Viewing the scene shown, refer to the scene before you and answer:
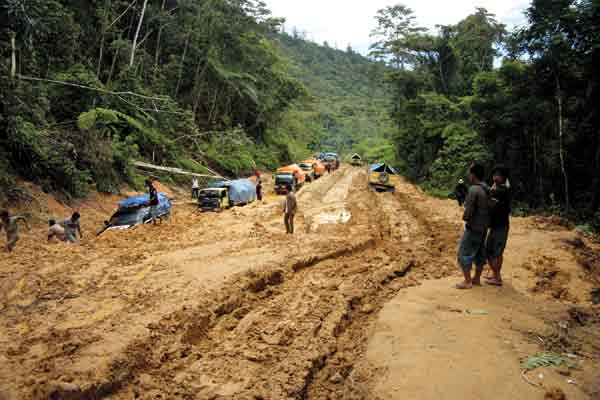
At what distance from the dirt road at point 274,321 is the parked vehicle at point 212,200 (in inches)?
293

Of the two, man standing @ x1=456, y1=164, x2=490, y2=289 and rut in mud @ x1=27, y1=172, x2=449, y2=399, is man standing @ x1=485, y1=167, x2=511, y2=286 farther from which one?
rut in mud @ x1=27, y1=172, x2=449, y2=399

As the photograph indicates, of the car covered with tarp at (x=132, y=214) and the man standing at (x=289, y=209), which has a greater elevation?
the man standing at (x=289, y=209)

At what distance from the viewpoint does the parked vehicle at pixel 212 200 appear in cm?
1736

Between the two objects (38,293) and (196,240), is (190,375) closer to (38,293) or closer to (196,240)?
(38,293)

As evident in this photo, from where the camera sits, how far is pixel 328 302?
20.0ft

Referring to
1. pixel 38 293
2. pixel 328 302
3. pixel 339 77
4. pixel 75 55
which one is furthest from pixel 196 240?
pixel 339 77

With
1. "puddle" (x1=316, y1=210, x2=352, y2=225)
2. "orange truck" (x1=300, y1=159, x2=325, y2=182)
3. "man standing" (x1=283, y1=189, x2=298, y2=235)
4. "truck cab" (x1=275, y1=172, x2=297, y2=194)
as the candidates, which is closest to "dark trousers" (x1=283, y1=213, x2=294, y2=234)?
"man standing" (x1=283, y1=189, x2=298, y2=235)

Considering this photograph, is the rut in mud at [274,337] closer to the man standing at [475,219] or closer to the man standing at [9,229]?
the man standing at [475,219]

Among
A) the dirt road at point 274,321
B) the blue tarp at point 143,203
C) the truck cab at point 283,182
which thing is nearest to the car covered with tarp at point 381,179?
the truck cab at point 283,182

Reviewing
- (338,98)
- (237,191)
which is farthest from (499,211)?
(338,98)

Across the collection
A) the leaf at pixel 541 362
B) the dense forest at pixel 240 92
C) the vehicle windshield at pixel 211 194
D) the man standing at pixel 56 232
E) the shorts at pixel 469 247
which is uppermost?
the dense forest at pixel 240 92

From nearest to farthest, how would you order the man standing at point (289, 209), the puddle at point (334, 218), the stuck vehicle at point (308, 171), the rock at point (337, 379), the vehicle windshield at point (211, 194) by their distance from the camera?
the rock at point (337, 379) → the man standing at point (289, 209) → the puddle at point (334, 218) → the vehicle windshield at point (211, 194) → the stuck vehicle at point (308, 171)

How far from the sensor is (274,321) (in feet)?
18.0

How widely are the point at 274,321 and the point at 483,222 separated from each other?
135 inches
